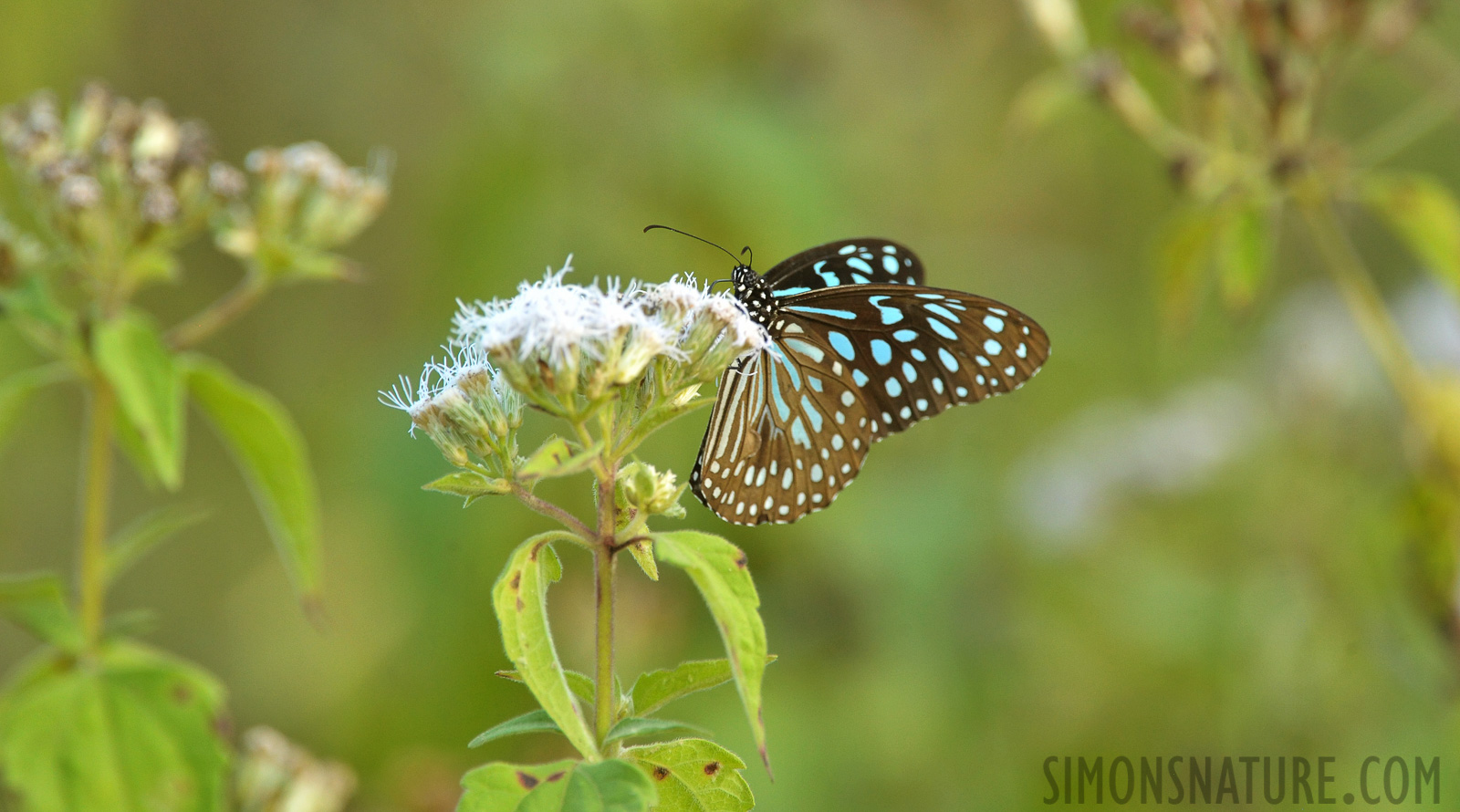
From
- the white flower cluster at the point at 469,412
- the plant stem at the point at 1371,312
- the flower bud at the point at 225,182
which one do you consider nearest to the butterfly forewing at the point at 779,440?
the white flower cluster at the point at 469,412

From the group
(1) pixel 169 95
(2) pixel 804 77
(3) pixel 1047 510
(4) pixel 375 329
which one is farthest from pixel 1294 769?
(1) pixel 169 95

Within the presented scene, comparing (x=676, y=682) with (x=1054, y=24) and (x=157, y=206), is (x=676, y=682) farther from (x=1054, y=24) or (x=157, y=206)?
(x=1054, y=24)

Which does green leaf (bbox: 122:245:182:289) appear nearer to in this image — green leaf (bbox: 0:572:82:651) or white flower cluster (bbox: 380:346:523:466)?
green leaf (bbox: 0:572:82:651)

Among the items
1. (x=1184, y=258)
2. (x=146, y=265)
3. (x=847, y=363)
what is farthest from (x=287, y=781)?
(x=1184, y=258)

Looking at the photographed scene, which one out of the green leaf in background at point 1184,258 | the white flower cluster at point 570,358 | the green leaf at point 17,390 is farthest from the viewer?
the green leaf in background at point 1184,258

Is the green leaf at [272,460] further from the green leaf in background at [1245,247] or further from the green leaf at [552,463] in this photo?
the green leaf in background at [1245,247]

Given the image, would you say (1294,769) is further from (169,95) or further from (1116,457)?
(169,95)
